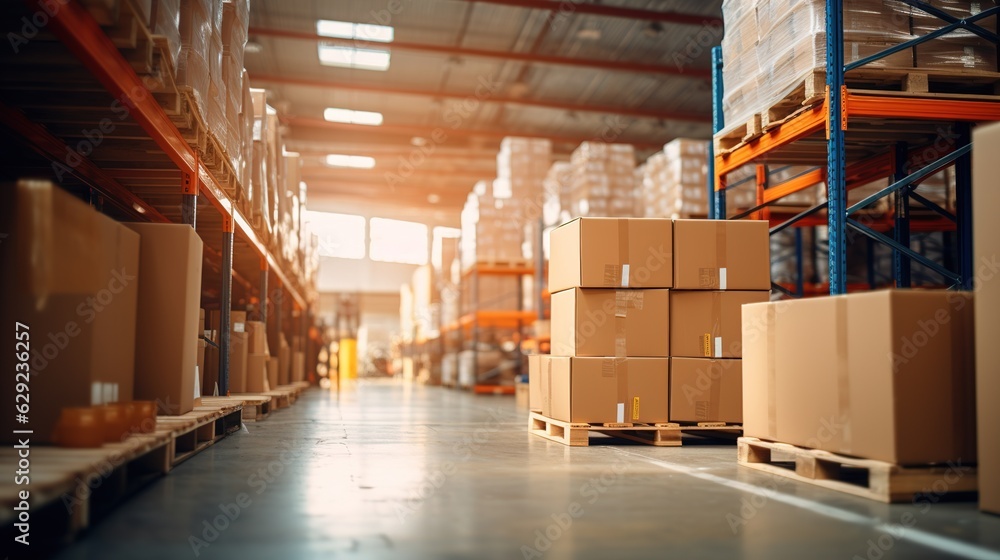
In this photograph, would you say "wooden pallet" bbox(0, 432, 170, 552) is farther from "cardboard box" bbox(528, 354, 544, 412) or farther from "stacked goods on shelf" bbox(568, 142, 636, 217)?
"stacked goods on shelf" bbox(568, 142, 636, 217)

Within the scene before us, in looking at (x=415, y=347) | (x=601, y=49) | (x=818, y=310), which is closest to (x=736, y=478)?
(x=818, y=310)

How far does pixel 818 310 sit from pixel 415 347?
70.9ft

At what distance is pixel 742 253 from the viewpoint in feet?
19.1

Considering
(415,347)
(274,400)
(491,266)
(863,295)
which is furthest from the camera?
(415,347)

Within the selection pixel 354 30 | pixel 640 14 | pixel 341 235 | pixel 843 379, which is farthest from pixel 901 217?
pixel 341 235

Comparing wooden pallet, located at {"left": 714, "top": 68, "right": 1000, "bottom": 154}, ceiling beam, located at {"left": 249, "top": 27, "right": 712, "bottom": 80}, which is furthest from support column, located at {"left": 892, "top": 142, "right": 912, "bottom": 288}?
ceiling beam, located at {"left": 249, "top": 27, "right": 712, "bottom": 80}

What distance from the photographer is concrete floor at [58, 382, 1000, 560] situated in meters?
2.47

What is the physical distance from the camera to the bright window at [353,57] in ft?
50.9

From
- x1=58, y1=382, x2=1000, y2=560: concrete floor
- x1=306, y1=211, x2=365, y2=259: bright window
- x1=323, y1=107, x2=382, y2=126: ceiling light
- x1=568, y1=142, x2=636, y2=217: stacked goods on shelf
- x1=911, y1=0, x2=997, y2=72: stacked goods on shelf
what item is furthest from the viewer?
x1=306, y1=211, x2=365, y2=259: bright window

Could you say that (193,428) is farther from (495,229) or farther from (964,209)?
(495,229)

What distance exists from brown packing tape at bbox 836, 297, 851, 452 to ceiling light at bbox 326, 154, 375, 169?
20007 millimetres

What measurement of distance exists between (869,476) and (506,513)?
1577mm

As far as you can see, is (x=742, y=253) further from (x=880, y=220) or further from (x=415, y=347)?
(x=415, y=347)

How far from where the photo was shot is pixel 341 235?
30078mm
